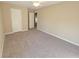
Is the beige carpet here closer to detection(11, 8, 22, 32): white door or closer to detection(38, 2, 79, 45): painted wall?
detection(38, 2, 79, 45): painted wall

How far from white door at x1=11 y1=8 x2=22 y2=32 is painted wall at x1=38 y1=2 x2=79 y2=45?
6.85 feet

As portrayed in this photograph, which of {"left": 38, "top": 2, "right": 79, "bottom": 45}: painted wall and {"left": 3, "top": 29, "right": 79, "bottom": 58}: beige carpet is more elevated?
{"left": 38, "top": 2, "right": 79, "bottom": 45}: painted wall

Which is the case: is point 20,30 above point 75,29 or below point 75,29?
below

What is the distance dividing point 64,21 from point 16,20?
355 centimetres

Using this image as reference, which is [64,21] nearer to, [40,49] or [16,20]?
[40,49]

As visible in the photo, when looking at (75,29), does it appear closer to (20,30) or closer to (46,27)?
(46,27)

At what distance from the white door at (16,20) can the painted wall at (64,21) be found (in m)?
2.09

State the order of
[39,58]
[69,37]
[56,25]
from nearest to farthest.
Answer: [39,58], [69,37], [56,25]

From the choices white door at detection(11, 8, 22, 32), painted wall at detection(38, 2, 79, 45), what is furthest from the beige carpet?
white door at detection(11, 8, 22, 32)

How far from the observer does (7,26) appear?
5.45m

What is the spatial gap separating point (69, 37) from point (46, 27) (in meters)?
2.43

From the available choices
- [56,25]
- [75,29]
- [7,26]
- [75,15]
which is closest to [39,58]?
[75,29]

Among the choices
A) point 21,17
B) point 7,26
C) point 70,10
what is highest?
point 70,10

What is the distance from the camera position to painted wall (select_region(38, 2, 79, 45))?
3.65m
